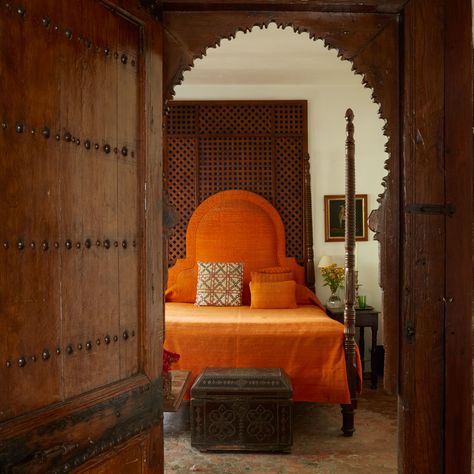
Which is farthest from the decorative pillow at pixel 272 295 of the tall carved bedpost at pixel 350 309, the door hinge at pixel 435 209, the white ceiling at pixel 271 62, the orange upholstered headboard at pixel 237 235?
the door hinge at pixel 435 209

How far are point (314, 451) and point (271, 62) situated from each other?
3.73 m

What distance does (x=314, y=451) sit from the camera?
12.7 ft

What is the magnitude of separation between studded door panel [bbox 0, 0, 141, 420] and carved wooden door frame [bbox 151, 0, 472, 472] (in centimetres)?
45

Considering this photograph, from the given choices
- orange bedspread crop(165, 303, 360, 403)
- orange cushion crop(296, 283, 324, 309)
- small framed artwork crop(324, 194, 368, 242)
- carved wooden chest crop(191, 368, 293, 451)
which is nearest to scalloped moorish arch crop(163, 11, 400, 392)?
carved wooden chest crop(191, 368, 293, 451)

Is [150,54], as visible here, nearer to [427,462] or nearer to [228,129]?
[427,462]

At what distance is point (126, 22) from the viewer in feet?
6.26

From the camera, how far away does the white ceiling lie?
4.90 metres

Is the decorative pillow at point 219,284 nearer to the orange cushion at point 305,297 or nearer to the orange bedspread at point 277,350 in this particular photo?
the orange cushion at point 305,297

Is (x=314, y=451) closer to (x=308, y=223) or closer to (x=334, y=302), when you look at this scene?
(x=334, y=302)

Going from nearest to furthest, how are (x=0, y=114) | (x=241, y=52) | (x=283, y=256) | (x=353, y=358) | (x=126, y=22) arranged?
(x=0, y=114), (x=126, y=22), (x=353, y=358), (x=241, y=52), (x=283, y=256)

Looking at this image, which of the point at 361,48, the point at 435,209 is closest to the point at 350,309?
the point at 435,209

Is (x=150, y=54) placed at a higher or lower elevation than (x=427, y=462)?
higher

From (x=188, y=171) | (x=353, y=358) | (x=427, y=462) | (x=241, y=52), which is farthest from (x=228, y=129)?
(x=427, y=462)

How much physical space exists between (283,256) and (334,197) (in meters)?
0.91
